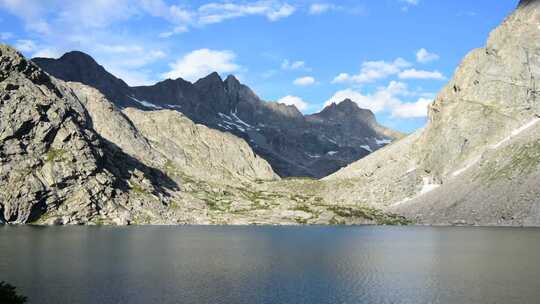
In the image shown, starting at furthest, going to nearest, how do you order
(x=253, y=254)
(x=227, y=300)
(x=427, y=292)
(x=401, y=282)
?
(x=253, y=254) < (x=401, y=282) < (x=427, y=292) < (x=227, y=300)

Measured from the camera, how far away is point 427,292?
223 ft

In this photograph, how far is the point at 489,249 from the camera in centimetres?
12019

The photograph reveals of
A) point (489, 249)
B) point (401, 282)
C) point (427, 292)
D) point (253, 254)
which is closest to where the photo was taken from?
Answer: point (427, 292)

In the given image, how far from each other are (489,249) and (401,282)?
2106 inches

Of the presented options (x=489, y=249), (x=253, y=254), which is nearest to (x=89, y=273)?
(x=253, y=254)

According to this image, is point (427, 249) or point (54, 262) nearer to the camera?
point (54, 262)

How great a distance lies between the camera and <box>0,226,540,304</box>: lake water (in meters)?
64.2

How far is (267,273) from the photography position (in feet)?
273

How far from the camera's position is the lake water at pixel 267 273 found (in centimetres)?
6425

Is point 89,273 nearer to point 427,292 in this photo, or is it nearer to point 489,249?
point 427,292

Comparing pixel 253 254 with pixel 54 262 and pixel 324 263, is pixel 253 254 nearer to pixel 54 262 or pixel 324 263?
pixel 324 263

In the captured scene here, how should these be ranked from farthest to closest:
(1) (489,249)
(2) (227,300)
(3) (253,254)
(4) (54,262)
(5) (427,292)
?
1. (1) (489,249)
2. (3) (253,254)
3. (4) (54,262)
4. (5) (427,292)
5. (2) (227,300)

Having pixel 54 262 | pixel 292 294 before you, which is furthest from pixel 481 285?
pixel 54 262

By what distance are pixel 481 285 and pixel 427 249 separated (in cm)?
5482
